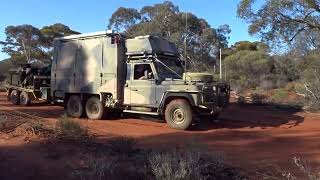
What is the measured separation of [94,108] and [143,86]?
2.78 m

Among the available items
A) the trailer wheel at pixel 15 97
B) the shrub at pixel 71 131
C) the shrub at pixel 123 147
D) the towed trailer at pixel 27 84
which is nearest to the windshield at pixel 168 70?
the shrub at pixel 71 131

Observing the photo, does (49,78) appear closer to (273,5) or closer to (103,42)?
(103,42)

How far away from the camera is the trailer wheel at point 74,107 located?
17.9 metres

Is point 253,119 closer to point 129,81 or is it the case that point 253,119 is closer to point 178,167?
point 129,81

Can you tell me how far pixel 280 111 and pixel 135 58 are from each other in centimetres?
702

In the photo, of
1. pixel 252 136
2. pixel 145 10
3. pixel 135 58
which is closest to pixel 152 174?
pixel 252 136

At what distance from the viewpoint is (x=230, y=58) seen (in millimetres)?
45656

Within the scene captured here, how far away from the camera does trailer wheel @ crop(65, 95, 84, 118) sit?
706 inches

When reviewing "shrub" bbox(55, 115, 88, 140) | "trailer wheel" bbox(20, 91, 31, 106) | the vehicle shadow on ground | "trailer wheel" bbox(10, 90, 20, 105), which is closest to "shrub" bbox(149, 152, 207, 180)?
"shrub" bbox(55, 115, 88, 140)

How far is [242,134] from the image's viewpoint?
1399 cm

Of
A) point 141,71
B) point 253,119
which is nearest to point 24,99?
point 141,71

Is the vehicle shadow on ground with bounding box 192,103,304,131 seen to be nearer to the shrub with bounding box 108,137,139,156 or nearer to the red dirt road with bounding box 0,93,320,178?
the red dirt road with bounding box 0,93,320,178

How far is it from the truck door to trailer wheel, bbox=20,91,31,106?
7624 mm

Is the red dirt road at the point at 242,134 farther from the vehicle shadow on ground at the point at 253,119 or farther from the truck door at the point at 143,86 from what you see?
the truck door at the point at 143,86
